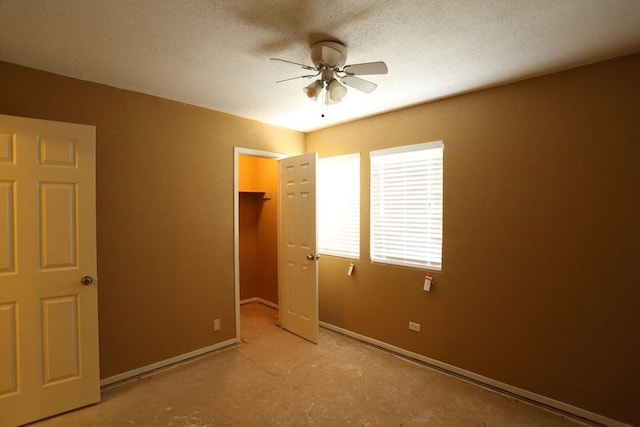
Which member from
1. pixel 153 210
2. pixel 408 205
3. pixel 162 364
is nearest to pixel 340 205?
pixel 408 205

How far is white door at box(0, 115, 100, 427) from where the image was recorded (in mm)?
2160

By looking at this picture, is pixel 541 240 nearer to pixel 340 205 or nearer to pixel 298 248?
pixel 340 205

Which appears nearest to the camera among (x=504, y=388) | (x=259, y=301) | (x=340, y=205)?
(x=504, y=388)

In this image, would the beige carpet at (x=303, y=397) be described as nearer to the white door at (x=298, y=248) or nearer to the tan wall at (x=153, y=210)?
the tan wall at (x=153, y=210)

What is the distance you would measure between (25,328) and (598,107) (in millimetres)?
4288

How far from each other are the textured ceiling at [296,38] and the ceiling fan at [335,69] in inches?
2.8

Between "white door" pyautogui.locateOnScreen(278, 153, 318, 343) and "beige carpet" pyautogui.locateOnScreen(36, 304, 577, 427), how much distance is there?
19.1 inches

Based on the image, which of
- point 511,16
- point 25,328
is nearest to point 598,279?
point 511,16

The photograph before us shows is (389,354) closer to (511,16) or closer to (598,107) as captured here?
(598,107)

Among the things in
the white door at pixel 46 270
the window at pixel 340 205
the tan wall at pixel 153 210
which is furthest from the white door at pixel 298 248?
the white door at pixel 46 270

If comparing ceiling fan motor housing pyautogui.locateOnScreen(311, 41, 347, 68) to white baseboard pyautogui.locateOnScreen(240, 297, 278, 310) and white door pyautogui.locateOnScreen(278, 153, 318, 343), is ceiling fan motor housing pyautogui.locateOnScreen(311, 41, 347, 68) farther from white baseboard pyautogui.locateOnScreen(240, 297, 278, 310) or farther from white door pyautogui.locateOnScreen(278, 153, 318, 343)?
white baseboard pyautogui.locateOnScreen(240, 297, 278, 310)

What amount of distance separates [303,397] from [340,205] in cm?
217

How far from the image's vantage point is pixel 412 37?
6.41 feet

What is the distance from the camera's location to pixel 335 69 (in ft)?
7.03
